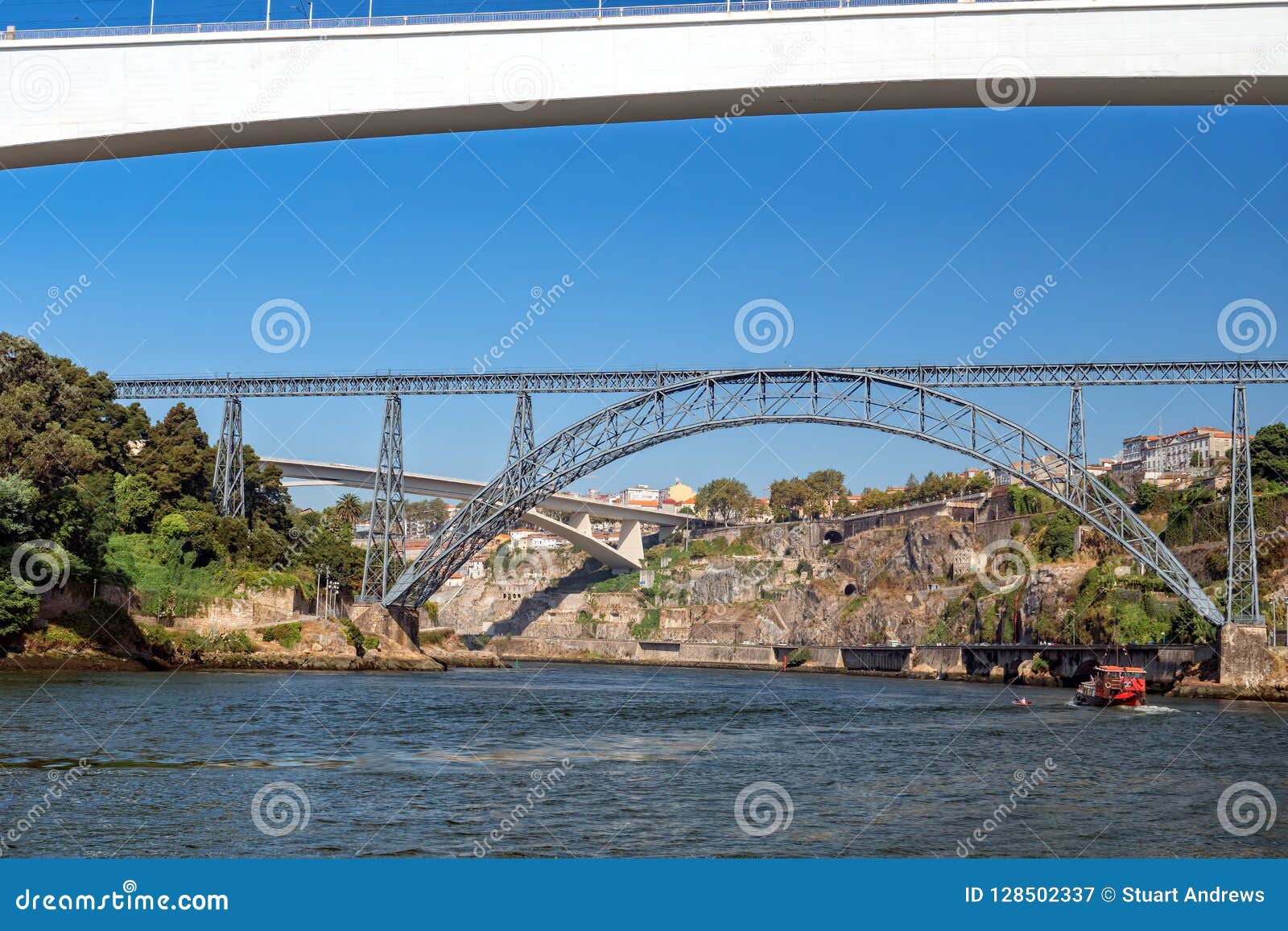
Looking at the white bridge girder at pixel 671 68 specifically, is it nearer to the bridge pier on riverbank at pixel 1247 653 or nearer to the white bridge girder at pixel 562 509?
the bridge pier on riverbank at pixel 1247 653

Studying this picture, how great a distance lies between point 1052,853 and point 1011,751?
11369 mm

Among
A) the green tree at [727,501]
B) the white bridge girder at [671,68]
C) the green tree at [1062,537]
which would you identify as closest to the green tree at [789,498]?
the green tree at [727,501]

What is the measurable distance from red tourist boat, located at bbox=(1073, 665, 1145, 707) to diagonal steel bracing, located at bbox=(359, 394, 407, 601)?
26361 mm

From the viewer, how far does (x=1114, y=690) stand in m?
38.0

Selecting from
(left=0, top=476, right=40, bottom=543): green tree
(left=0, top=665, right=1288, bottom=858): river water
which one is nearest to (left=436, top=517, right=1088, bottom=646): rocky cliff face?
(left=0, top=665, right=1288, bottom=858): river water

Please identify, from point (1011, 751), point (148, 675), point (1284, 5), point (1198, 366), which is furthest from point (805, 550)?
point (1284, 5)

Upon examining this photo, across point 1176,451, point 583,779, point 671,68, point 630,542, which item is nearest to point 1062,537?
point 1176,451

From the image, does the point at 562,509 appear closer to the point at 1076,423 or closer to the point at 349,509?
the point at 349,509

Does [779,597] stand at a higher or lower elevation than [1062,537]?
lower

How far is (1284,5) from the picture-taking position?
4.45 meters

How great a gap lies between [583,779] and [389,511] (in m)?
36.7

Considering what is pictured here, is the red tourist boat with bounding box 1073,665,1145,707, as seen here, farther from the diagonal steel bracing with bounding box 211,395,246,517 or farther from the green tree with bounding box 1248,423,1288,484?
the diagonal steel bracing with bounding box 211,395,246,517

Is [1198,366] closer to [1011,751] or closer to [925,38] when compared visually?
[1011,751]

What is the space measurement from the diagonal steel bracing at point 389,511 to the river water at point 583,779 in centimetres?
1933
